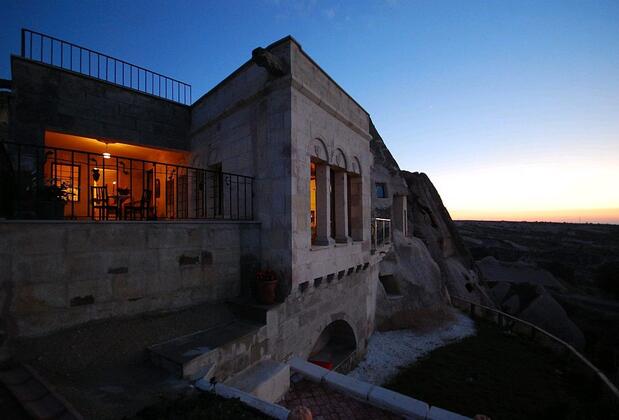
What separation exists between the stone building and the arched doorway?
0.06m

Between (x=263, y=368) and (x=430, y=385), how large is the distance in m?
6.96

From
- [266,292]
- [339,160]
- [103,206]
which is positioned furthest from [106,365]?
[339,160]

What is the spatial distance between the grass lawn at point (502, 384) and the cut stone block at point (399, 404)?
16.4 ft

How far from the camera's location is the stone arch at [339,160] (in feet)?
27.9

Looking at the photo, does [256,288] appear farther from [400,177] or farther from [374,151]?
[400,177]

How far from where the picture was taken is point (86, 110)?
8.70 meters

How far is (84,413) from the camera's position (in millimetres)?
2910

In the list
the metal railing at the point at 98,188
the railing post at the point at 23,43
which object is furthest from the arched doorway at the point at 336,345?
the railing post at the point at 23,43

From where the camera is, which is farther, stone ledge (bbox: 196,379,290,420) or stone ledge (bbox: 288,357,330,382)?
stone ledge (bbox: 288,357,330,382)

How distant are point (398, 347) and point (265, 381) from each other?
965 centimetres

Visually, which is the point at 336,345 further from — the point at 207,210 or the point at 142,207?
the point at 142,207

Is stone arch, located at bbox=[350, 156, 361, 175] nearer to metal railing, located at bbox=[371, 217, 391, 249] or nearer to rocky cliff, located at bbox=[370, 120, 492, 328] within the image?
metal railing, located at bbox=[371, 217, 391, 249]

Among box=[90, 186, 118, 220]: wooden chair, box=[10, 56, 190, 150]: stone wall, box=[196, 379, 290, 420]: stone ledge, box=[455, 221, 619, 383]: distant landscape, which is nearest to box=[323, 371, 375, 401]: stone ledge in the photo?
box=[196, 379, 290, 420]: stone ledge

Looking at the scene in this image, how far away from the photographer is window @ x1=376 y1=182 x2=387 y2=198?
63.4ft
